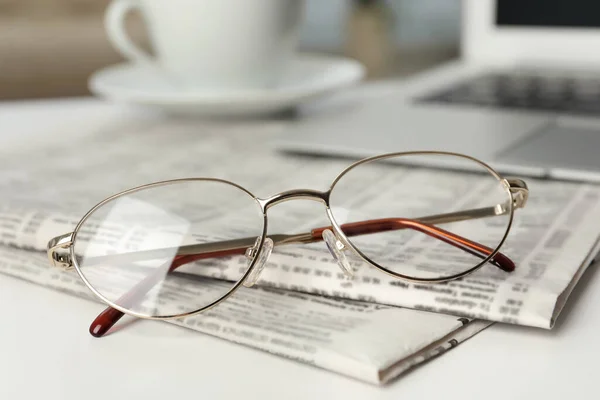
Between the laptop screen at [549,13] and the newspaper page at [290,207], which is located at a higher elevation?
the laptop screen at [549,13]

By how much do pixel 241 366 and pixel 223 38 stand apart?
14.0 inches

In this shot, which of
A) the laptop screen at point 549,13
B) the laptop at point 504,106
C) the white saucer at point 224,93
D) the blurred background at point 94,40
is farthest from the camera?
the blurred background at point 94,40

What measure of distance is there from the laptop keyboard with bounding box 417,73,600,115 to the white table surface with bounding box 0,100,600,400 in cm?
27

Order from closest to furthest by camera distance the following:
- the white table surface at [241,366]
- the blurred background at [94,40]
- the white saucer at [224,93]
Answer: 1. the white table surface at [241,366]
2. the white saucer at [224,93]
3. the blurred background at [94,40]

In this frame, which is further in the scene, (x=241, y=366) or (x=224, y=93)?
(x=224, y=93)

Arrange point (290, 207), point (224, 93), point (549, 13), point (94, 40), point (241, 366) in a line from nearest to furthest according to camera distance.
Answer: point (241, 366) < point (290, 207) < point (224, 93) < point (549, 13) < point (94, 40)

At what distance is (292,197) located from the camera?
0.34m

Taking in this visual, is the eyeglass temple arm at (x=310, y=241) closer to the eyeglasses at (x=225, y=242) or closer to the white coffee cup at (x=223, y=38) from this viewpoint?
the eyeglasses at (x=225, y=242)

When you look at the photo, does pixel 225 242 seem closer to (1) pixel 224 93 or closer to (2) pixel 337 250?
(2) pixel 337 250

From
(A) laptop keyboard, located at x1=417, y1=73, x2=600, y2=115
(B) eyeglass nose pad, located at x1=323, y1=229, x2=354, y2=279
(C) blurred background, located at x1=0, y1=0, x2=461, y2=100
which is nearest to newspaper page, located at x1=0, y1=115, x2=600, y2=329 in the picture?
(B) eyeglass nose pad, located at x1=323, y1=229, x2=354, y2=279

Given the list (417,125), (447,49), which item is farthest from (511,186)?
(447,49)

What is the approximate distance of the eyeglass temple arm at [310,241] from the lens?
0.30m

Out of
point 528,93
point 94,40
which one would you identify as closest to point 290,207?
point 528,93

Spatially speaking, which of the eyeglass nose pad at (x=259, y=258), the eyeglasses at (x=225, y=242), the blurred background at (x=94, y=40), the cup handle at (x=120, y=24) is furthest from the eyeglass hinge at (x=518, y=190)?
the blurred background at (x=94, y=40)
